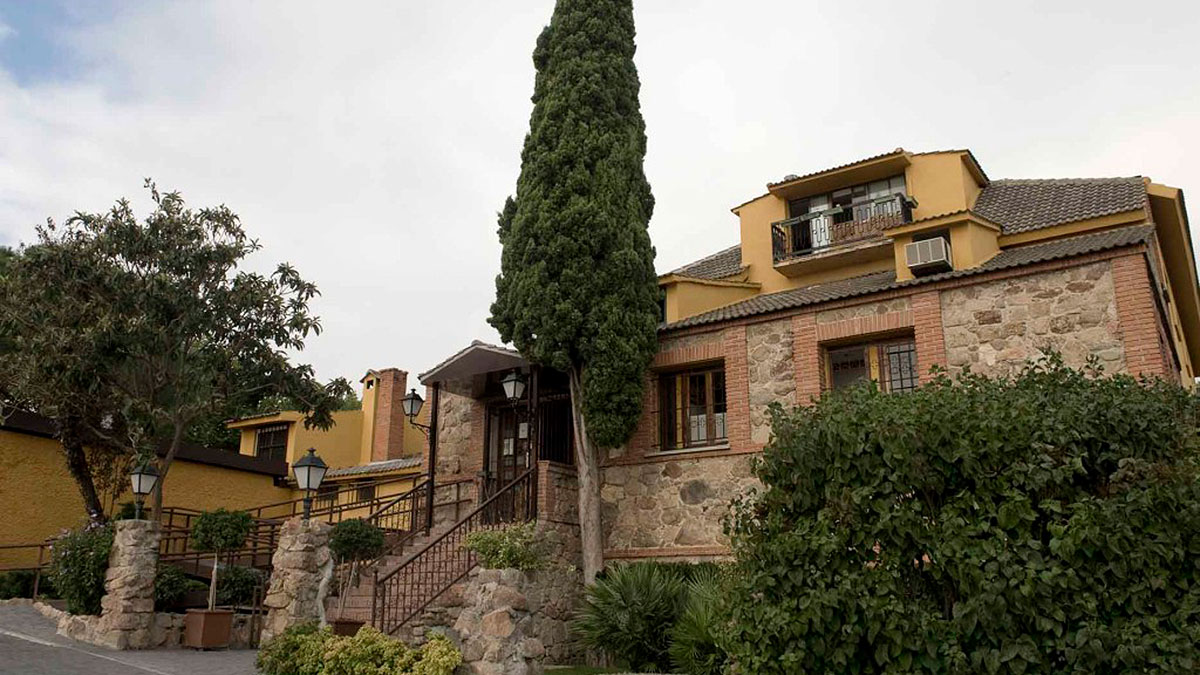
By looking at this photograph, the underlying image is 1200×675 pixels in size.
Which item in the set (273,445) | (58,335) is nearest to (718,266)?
(58,335)

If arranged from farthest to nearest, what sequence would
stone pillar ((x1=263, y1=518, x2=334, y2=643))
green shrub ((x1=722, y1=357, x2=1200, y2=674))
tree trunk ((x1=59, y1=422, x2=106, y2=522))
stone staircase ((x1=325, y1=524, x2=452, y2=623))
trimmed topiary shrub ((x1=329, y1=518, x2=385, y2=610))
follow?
tree trunk ((x1=59, y1=422, x2=106, y2=522)) < trimmed topiary shrub ((x1=329, y1=518, x2=385, y2=610)) < stone staircase ((x1=325, y1=524, x2=452, y2=623)) < stone pillar ((x1=263, y1=518, x2=334, y2=643)) < green shrub ((x1=722, y1=357, x2=1200, y2=674))

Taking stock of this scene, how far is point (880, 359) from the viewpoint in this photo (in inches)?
534

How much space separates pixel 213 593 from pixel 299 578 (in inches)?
123

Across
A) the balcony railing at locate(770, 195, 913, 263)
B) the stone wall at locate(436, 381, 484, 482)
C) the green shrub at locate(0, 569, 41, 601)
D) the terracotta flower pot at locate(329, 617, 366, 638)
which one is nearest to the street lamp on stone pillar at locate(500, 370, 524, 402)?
the stone wall at locate(436, 381, 484, 482)

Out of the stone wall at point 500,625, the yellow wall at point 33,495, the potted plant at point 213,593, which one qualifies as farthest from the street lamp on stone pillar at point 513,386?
the yellow wall at point 33,495

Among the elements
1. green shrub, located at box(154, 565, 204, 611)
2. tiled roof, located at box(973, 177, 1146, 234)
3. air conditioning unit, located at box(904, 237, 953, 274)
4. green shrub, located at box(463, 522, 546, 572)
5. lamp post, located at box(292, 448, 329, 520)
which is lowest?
green shrub, located at box(154, 565, 204, 611)

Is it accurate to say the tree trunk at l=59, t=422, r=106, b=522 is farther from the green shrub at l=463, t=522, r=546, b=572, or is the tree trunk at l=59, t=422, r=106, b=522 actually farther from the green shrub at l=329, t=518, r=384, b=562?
the green shrub at l=463, t=522, r=546, b=572

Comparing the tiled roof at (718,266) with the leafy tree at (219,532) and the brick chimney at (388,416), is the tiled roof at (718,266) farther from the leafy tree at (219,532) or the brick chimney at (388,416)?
the brick chimney at (388,416)

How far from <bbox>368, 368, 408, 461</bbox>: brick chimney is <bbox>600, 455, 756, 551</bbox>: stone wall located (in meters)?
17.8

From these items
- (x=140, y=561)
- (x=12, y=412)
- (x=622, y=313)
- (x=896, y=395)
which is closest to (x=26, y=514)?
(x=12, y=412)

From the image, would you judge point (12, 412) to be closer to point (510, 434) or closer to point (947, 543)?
point (510, 434)

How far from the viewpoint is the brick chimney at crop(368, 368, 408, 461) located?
31.2 m

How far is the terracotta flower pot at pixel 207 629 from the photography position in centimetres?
1400

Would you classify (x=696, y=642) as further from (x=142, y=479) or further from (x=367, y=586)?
(x=142, y=479)
